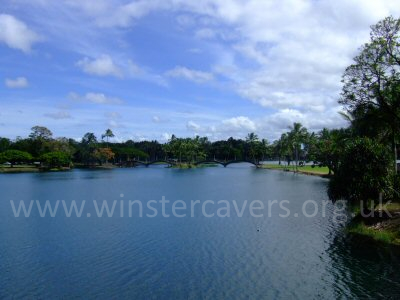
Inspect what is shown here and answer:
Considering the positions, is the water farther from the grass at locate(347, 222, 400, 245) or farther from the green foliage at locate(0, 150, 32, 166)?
the green foliage at locate(0, 150, 32, 166)

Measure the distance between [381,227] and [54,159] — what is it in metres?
163

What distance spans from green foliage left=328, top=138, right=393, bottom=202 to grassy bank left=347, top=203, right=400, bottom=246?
2.01 m

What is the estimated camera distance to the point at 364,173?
1416 inches

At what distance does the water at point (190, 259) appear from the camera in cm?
2305

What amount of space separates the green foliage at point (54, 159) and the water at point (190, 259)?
136897mm

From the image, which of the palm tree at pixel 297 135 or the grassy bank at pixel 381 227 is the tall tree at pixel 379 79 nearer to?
the grassy bank at pixel 381 227

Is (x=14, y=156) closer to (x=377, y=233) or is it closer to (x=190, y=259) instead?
(x=190, y=259)

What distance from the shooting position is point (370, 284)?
23.7 meters

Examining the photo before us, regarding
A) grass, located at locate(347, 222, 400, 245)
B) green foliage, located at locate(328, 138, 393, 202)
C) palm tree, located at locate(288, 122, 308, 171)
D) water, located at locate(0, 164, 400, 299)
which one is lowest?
water, located at locate(0, 164, 400, 299)

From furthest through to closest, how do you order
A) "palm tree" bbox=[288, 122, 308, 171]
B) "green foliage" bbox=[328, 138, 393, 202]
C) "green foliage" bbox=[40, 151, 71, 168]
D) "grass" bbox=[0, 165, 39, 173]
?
1. "green foliage" bbox=[40, 151, 71, 168]
2. "grass" bbox=[0, 165, 39, 173]
3. "palm tree" bbox=[288, 122, 308, 171]
4. "green foliage" bbox=[328, 138, 393, 202]

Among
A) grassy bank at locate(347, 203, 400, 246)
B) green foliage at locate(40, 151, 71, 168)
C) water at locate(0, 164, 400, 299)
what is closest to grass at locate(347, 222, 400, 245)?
grassy bank at locate(347, 203, 400, 246)

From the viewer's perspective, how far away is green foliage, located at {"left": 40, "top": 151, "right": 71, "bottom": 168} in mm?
176750

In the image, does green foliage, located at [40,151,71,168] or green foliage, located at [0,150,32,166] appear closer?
green foliage, located at [0,150,32,166]

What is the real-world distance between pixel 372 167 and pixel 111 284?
80.6 ft
